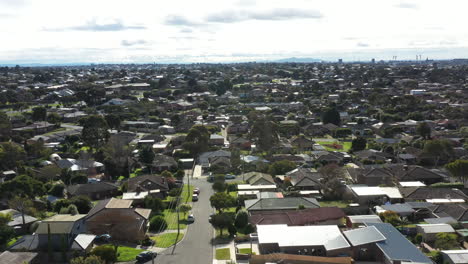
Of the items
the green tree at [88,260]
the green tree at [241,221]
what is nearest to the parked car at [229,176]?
the green tree at [241,221]

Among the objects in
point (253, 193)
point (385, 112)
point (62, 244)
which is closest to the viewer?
point (62, 244)

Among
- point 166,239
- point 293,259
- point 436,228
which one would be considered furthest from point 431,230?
point 166,239

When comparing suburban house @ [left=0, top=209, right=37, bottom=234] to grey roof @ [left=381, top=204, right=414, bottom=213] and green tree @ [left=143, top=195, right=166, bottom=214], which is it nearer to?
green tree @ [left=143, top=195, right=166, bottom=214]

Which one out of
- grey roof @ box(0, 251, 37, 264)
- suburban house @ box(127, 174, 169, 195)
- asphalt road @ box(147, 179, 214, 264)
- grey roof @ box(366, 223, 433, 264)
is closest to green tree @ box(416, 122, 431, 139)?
grey roof @ box(366, 223, 433, 264)

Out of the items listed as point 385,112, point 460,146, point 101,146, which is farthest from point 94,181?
point 385,112

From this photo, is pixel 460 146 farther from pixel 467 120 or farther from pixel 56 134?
pixel 56 134

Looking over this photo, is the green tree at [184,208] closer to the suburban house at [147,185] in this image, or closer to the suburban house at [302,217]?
the suburban house at [147,185]

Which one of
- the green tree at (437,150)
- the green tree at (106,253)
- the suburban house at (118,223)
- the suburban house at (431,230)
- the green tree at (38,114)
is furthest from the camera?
the green tree at (38,114)

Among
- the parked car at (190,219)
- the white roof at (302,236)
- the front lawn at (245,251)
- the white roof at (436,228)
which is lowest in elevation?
the parked car at (190,219)
